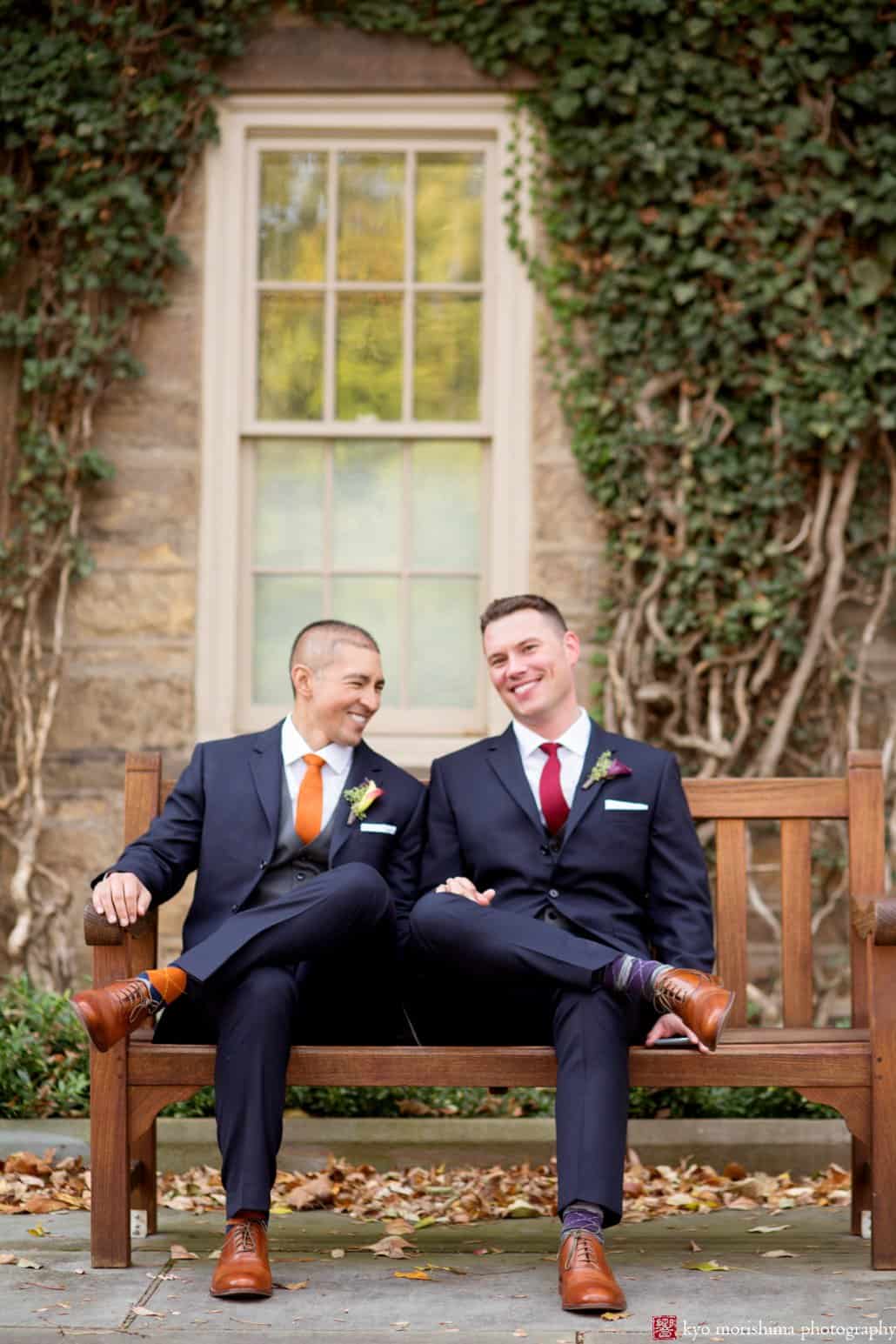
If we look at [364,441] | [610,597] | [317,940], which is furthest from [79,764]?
[317,940]

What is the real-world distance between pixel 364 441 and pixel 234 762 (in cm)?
272

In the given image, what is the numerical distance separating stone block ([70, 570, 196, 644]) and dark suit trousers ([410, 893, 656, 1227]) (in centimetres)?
289

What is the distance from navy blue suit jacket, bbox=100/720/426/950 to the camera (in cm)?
395

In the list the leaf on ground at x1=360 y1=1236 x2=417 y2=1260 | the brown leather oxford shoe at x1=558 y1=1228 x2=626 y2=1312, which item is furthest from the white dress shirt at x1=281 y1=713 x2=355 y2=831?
the brown leather oxford shoe at x1=558 y1=1228 x2=626 y2=1312

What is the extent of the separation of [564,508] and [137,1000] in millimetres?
3414

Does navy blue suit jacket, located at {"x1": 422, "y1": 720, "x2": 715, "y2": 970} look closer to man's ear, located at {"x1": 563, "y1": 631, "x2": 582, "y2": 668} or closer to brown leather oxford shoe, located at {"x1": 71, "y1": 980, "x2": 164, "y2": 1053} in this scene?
man's ear, located at {"x1": 563, "y1": 631, "x2": 582, "y2": 668}

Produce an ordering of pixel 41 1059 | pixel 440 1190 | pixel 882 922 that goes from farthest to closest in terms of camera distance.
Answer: pixel 41 1059, pixel 440 1190, pixel 882 922

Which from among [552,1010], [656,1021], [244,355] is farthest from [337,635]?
[244,355]

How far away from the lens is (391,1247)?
12.3 ft

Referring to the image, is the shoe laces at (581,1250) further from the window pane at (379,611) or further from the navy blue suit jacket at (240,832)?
the window pane at (379,611)

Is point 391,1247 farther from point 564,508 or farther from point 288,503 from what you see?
point 288,503

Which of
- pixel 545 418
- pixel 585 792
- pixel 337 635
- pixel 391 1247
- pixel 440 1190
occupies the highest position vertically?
pixel 545 418

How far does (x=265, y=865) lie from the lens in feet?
13.0

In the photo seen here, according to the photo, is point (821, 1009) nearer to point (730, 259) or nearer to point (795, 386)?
point (795, 386)
